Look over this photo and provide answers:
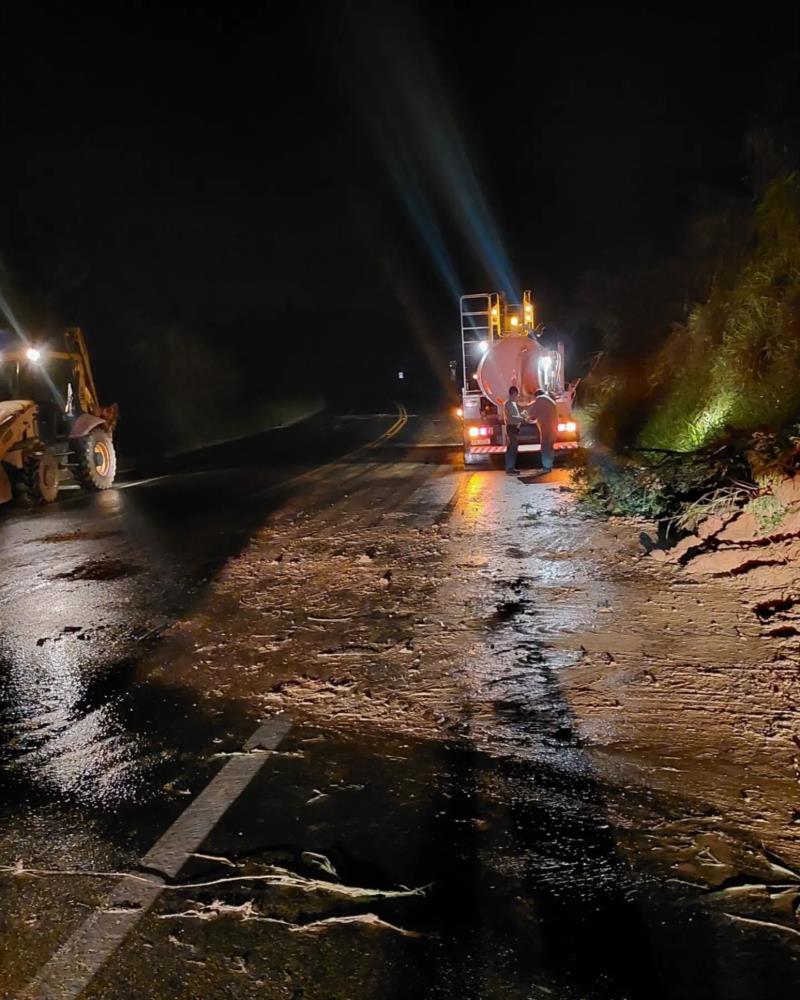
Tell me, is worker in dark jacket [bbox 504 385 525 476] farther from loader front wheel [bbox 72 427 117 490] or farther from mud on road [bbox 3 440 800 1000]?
loader front wheel [bbox 72 427 117 490]

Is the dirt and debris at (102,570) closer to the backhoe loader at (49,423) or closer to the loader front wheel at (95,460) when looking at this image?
the backhoe loader at (49,423)

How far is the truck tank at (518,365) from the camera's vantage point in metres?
15.3

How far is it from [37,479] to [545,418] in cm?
940

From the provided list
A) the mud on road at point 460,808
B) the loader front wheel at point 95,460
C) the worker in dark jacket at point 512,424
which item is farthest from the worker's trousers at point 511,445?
the loader front wheel at point 95,460

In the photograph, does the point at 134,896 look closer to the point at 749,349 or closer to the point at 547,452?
the point at 749,349

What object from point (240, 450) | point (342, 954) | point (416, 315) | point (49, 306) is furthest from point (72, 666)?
point (416, 315)

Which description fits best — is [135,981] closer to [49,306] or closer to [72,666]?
[72,666]

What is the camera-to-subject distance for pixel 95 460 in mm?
15961

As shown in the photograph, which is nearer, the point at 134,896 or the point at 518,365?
the point at 134,896

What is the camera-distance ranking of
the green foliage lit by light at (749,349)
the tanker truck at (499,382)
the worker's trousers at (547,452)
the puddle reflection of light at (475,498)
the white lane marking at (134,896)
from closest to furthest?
the white lane marking at (134,896), the green foliage lit by light at (749,349), the puddle reflection of light at (475,498), the worker's trousers at (547,452), the tanker truck at (499,382)

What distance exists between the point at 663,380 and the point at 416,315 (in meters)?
94.3

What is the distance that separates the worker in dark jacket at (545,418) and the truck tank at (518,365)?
80 cm

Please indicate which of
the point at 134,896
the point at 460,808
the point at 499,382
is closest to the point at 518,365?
the point at 499,382

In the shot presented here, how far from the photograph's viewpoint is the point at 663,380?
15.7 metres
